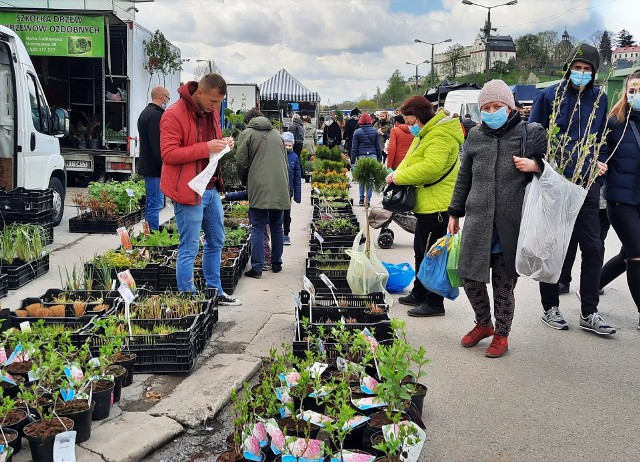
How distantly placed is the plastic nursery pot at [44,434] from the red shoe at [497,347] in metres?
3.14

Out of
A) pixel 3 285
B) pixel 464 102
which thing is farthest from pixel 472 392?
pixel 464 102

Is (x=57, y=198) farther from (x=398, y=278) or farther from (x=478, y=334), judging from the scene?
(x=478, y=334)

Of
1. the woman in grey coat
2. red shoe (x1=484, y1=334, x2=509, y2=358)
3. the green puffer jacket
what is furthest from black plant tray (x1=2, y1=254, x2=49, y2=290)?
red shoe (x1=484, y1=334, x2=509, y2=358)

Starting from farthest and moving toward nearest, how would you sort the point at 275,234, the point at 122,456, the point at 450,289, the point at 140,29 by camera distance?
the point at 140,29, the point at 275,234, the point at 450,289, the point at 122,456

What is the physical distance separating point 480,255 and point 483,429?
1479mm

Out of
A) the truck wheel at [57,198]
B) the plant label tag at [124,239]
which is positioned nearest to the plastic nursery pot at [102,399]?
the plant label tag at [124,239]

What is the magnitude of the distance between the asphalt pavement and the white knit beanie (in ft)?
6.47

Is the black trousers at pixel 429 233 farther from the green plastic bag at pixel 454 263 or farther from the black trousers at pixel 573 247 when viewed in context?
the black trousers at pixel 573 247

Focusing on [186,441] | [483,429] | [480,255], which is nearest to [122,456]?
[186,441]

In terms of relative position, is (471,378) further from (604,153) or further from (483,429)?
(604,153)

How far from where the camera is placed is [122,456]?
3445mm

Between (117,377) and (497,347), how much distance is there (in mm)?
2850

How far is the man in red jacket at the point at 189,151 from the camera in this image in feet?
17.9

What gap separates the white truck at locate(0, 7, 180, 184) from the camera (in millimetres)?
12320
